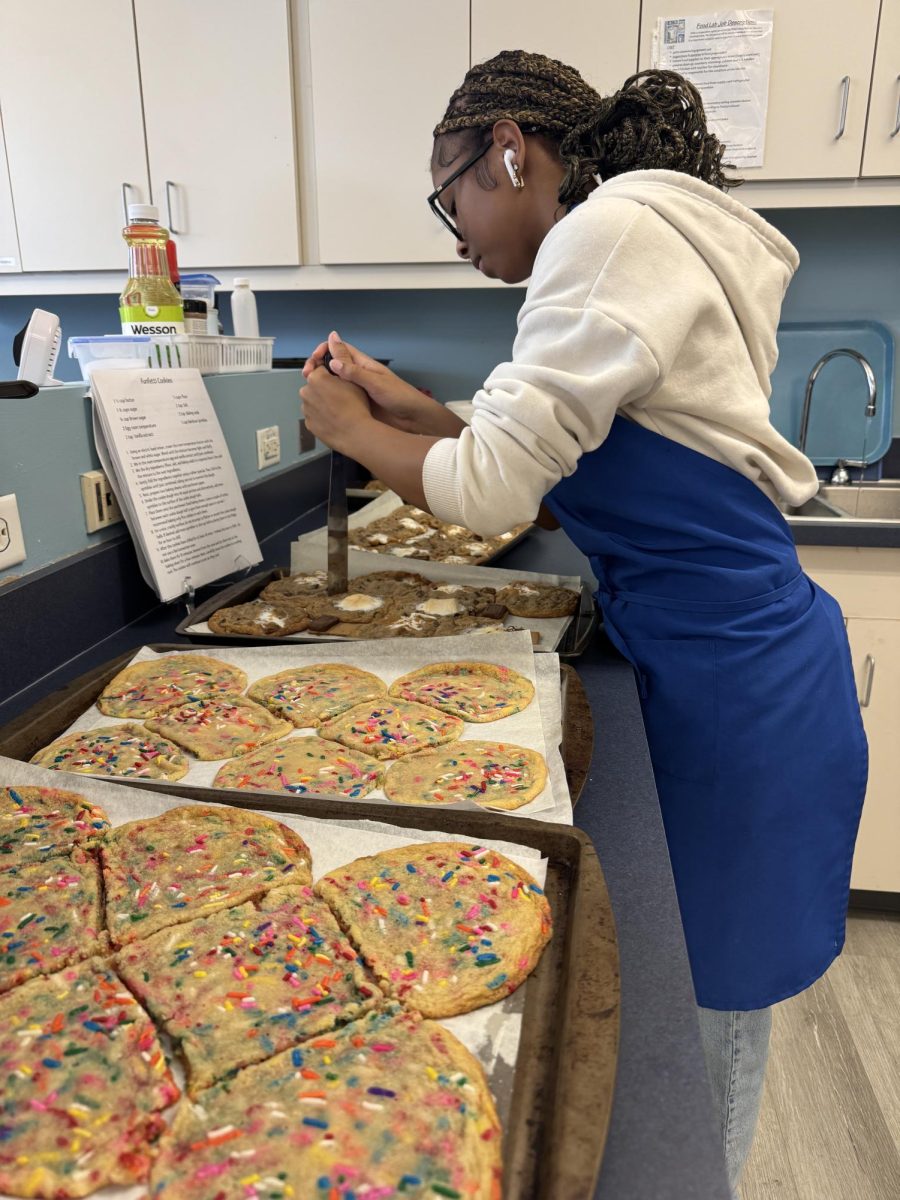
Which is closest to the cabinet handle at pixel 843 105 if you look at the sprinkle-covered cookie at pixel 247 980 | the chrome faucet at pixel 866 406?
the chrome faucet at pixel 866 406

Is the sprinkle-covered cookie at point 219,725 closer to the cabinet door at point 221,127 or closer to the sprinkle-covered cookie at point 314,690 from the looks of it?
the sprinkle-covered cookie at point 314,690

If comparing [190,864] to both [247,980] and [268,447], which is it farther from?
[268,447]

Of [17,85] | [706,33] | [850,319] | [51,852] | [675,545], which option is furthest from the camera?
[850,319]

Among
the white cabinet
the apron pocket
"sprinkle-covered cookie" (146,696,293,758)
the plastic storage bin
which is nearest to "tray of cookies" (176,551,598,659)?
the apron pocket

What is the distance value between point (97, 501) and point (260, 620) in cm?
27

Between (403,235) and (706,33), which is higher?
(706,33)

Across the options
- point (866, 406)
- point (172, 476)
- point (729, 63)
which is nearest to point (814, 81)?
point (729, 63)

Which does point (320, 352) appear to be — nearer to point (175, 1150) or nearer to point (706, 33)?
point (175, 1150)

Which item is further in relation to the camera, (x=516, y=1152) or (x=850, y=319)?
(x=850, y=319)

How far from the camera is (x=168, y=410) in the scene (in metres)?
1.25

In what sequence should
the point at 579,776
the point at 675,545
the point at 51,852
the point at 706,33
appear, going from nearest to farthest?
1. the point at 51,852
2. the point at 579,776
3. the point at 675,545
4. the point at 706,33

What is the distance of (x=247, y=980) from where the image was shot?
0.54m

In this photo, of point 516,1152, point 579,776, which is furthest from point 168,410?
point 516,1152

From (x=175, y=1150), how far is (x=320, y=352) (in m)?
0.99
